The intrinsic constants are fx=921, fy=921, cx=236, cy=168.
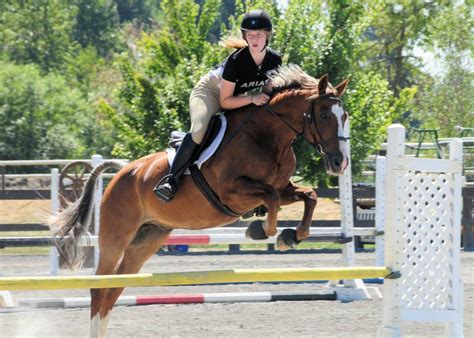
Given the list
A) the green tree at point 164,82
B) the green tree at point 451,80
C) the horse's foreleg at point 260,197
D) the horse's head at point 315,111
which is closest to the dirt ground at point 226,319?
the horse's foreleg at point 260,197

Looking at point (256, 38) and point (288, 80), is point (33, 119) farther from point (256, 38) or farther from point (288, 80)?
point (256, 38)

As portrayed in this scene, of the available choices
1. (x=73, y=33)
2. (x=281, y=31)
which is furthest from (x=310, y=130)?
(x=73, y=33)

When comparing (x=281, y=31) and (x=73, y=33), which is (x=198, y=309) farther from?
(x=73, y=33)

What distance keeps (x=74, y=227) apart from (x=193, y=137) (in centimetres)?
145

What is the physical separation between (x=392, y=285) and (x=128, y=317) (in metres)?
2.97

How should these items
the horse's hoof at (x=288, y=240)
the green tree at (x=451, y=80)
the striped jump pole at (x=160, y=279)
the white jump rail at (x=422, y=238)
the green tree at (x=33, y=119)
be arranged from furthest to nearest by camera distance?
the green tree at (x=33, y=119)
the green tree at (x=451, y=80)
the horse's hoof at (x=288, y=240)
the white jump rail at (x=422, y=238)
the striped jump pole at (x=160, y=279)

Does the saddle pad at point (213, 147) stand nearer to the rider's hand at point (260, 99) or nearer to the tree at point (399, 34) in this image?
the rider's hand at point (260, 99)

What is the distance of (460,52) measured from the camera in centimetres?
2272

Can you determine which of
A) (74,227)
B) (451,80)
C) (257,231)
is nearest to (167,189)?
(257,231)

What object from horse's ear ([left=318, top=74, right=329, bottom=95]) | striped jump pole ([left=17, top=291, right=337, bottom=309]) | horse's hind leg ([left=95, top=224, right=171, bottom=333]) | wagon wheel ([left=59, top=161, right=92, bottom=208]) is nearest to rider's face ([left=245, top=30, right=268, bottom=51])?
horse's ear ([left=318, top=74, right=329, bottom=95])

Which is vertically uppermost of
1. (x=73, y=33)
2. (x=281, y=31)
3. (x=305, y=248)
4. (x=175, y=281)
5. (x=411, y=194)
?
(x=73, y=33)

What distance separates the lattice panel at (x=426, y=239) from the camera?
17.6ft

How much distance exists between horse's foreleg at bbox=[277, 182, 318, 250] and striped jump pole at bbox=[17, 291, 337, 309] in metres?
1.93

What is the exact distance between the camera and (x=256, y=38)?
5707mm
